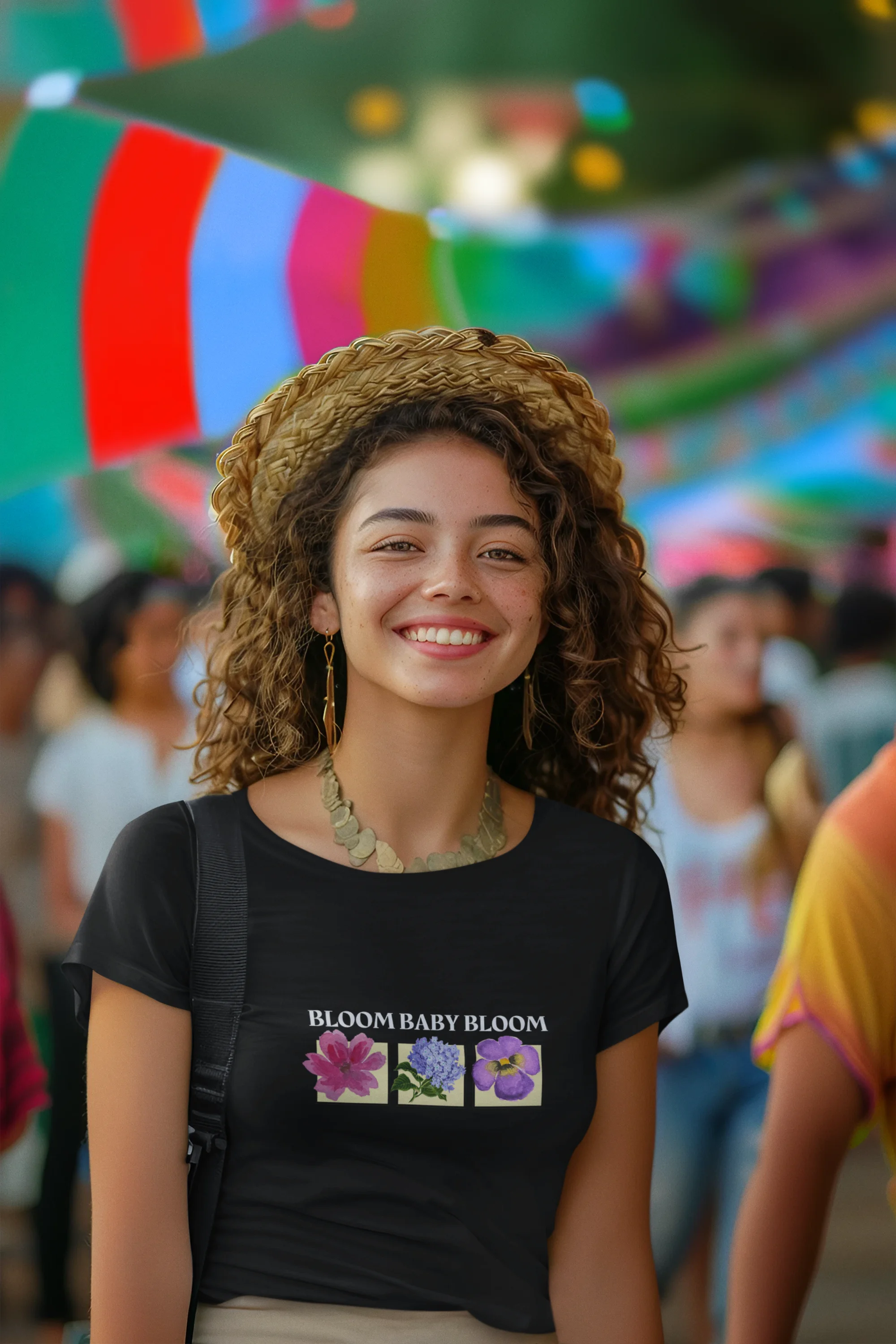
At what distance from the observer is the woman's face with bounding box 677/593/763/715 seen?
2.96 meters

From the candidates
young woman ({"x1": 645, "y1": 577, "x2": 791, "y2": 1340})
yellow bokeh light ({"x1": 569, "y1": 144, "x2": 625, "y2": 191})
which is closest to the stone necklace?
young woman ({"x1": 645, "y1": 577, "x2": 791, "y2": 1340})

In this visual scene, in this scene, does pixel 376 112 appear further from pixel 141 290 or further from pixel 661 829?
pixel 661 829

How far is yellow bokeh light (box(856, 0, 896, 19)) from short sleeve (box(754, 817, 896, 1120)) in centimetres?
288

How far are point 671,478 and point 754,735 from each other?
38.5 inches

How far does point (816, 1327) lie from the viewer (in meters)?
2.71

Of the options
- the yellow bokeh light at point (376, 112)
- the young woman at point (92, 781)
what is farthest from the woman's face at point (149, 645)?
the yellow bokeh light at point (376, 112)

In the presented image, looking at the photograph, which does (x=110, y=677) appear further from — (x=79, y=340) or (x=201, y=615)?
(x=201, y=615)

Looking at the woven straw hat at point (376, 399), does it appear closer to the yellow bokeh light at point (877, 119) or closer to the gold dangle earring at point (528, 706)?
the gold dangle earring at point (528, 706)

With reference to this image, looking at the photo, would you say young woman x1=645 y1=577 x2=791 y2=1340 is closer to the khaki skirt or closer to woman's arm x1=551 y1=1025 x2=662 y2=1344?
woman's arm x1=551 y1=1025 x2=662 y2=1344

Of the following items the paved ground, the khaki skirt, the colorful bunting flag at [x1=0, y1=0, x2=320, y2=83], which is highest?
the colorful bunting flag at [x1=0, y1=0, x2=320, y2=83]

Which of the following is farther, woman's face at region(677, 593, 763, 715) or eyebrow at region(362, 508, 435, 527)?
woman's face at region(677, 593, 763, 715)

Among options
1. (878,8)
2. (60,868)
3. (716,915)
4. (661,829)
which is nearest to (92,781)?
(60,868)

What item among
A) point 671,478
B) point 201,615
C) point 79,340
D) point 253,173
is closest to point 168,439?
point 79,340

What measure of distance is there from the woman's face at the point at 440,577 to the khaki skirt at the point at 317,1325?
0.47m
